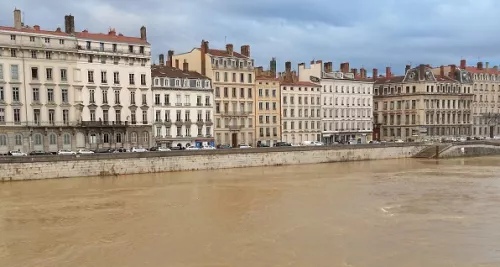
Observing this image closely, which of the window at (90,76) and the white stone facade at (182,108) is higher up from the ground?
the window at (90,76)

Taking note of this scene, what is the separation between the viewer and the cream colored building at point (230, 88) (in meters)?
58.0

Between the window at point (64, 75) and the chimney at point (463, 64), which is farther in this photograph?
the chimney at point (463, 64)

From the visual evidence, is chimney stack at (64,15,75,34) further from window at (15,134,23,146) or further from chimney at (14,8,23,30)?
window at (15,134,23,146)

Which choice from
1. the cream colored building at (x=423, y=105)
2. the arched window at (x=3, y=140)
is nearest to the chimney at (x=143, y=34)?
the arched window at (x=3, y=140)

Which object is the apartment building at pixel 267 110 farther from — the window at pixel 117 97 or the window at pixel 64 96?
the window at pixel 64 96

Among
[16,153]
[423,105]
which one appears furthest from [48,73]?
[423,105]

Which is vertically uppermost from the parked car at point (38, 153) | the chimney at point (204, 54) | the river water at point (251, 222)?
the chimney at point (204, 54)

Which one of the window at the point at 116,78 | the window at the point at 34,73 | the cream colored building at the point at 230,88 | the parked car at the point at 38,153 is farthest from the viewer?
the cream colored building at the point at 230,88

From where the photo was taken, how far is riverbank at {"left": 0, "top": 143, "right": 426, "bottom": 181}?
1452 inches

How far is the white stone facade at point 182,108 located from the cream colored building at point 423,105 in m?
33.8

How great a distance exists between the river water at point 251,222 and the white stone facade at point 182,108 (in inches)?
576

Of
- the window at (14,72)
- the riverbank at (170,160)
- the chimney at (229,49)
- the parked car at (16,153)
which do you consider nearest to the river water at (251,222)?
the riverbank at (170,160)

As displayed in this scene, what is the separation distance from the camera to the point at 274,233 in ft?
65.6

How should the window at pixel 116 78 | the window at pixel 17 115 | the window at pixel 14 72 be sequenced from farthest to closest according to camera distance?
1. the window at pixel 116 78
2. the window at pixel 17 115
3. the window at pixel 14 72
